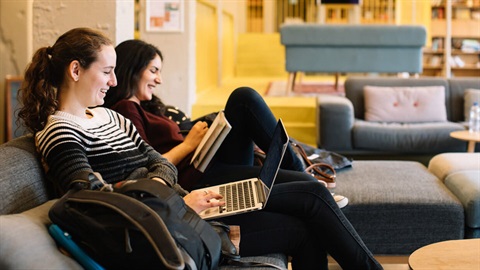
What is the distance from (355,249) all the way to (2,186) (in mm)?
1266

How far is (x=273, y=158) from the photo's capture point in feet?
8.95

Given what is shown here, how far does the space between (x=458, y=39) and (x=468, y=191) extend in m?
9.61

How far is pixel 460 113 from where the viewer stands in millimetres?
6715

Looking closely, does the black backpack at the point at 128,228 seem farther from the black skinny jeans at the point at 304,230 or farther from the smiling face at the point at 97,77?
the black skinny jeans at the point at 304,230

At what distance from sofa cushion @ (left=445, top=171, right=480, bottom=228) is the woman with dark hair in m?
0.78

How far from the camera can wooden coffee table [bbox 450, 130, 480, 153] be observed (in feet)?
18.4

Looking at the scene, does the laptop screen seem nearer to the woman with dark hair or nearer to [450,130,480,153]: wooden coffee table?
the woman with dark hair

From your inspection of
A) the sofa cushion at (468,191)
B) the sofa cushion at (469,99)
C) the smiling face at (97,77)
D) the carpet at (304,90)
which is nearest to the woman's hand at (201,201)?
the smiling face at (97,77)

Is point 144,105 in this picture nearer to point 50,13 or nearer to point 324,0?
point 50,13

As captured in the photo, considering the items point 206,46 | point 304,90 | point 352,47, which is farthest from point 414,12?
point 206,46

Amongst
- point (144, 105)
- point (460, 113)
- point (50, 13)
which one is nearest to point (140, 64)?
point (144, 105)

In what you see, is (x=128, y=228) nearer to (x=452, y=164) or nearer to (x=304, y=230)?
(x=304, y=230)

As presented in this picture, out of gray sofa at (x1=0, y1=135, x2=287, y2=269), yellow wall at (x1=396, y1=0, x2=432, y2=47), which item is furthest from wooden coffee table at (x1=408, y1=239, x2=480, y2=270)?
yellow wall at (x1=396, y1=0, x2=432, y2=47)

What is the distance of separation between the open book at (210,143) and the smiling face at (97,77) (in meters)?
0.70
